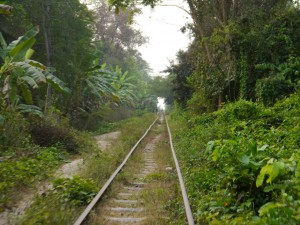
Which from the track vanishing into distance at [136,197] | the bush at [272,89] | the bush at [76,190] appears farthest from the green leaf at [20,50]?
the bush at [272,89]

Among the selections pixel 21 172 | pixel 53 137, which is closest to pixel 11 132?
pixel 53 137

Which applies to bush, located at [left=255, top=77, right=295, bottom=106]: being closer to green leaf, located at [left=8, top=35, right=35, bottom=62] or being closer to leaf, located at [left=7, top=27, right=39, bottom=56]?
green leaf, located at [left=8, top=35, right=35, bottom=62]

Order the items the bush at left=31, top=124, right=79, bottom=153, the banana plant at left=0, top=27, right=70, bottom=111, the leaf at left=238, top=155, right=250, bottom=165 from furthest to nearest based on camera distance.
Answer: the bush at left=31, top=124, right=79, bottom=153
the banana plant at left=0, top=27, right=70, bottom=111
the leaf at left=238, top=155, right=250, bottom=165

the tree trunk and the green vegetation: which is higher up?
the tree trunk

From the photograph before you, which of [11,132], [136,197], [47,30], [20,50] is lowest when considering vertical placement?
[136,197]

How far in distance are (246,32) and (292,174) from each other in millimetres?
11874

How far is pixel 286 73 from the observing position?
13.2 m

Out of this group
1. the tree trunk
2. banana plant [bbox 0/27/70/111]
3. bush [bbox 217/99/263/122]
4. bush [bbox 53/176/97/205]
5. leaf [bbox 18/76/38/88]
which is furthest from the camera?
Result: the tree trunk

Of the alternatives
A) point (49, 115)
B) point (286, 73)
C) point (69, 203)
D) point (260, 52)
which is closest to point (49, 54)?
point (49, 115)

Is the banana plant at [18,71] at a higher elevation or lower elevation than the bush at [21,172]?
higher

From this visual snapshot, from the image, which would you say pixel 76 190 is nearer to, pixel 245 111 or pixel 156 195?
pixel 156 195

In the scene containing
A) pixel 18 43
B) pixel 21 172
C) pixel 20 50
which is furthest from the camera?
pixel 18 43

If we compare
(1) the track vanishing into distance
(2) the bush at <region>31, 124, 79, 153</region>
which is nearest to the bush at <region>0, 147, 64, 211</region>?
(1) the track vanishing into distance

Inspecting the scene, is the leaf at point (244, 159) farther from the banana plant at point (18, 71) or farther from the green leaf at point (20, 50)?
the green leaf at point (20, 50)
